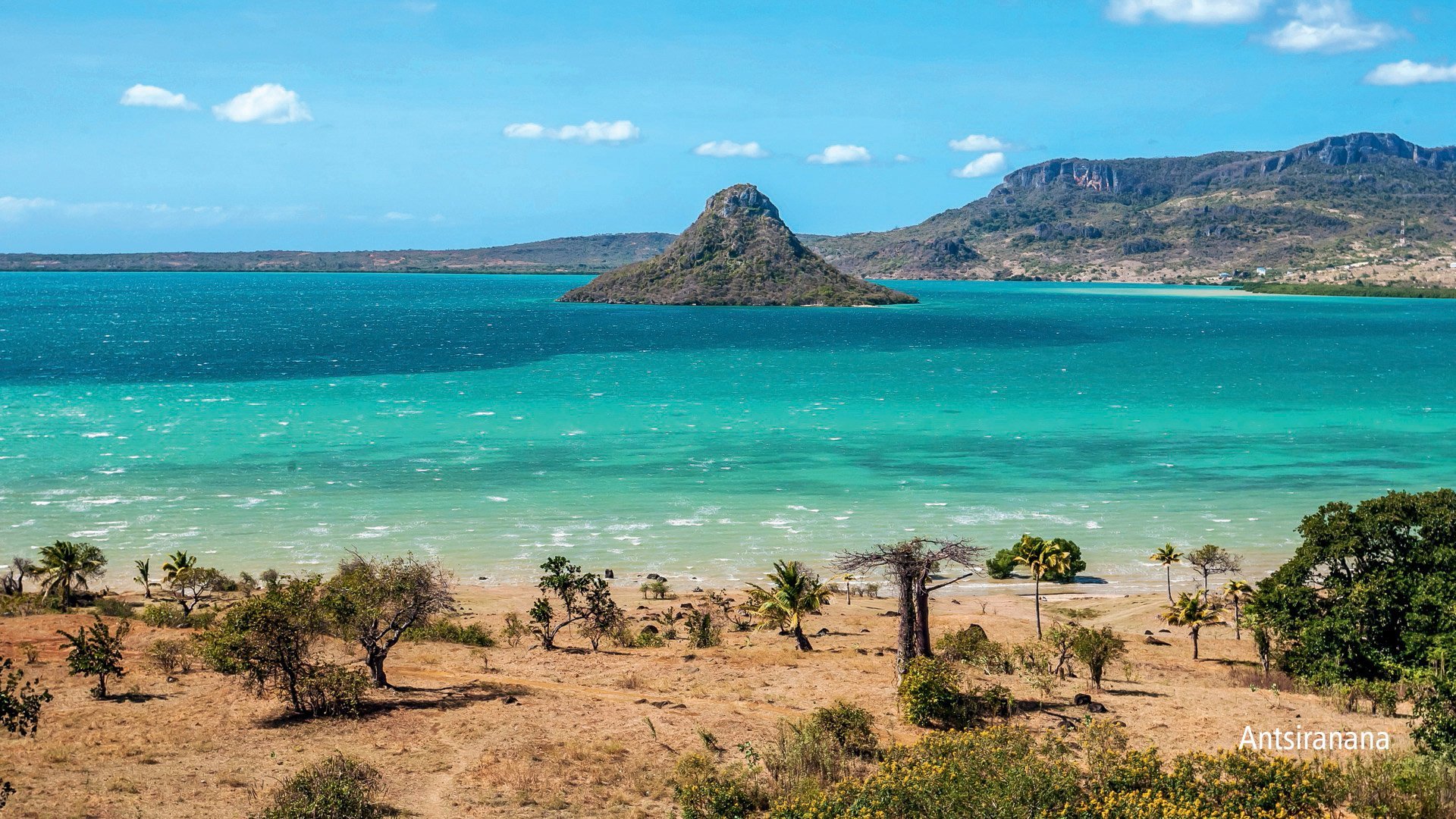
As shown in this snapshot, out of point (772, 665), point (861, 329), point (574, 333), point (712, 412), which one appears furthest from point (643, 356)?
point (772, 665)

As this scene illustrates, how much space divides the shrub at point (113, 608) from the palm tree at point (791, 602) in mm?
19414

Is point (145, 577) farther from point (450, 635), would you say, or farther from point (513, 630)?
point (513, 630)

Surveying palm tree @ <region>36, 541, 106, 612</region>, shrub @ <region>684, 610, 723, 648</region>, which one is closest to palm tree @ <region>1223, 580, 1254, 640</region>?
shrub @ <region>684, 610, 723, 648</region>

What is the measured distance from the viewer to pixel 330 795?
52.5 ft

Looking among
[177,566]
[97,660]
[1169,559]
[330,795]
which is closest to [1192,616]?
[1169,559]

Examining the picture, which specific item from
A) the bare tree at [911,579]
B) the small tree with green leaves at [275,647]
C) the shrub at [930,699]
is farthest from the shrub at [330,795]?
the bare tree at [911,579]

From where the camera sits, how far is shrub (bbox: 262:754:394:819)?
51.6ft

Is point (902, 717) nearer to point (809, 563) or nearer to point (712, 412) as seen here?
point (809, 563)

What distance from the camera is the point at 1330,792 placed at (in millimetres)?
16234

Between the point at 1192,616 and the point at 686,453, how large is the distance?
36.7 m

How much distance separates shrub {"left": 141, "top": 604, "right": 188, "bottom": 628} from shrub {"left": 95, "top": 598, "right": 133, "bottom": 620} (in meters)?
0.68

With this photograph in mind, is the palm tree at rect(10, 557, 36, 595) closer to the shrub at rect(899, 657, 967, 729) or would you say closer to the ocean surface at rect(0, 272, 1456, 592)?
the ocean surface at rect(0, 272, 1456, 592)

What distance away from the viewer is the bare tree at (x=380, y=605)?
77.0 ft

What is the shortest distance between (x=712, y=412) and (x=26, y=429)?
155 feet
